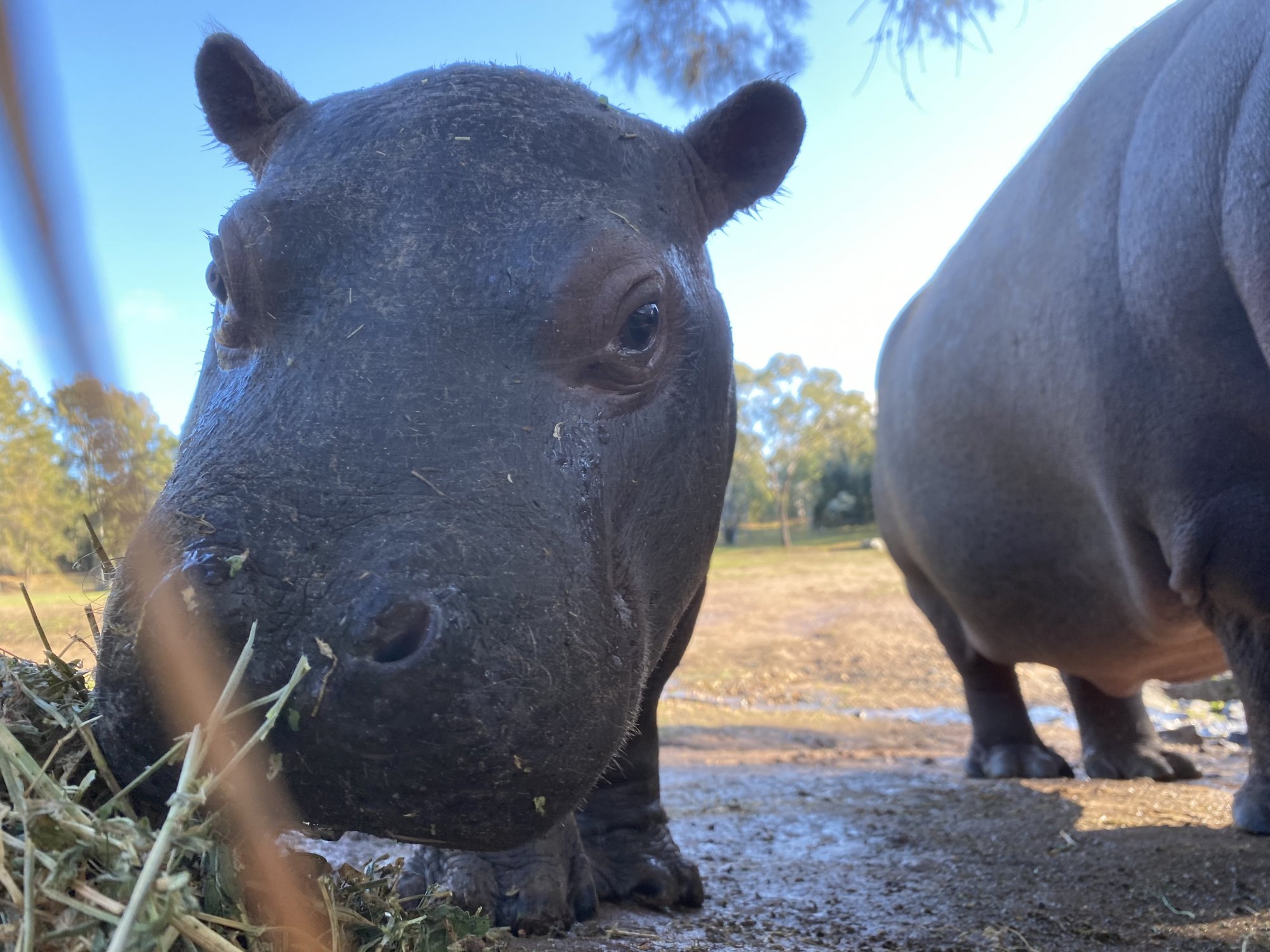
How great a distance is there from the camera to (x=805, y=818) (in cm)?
494

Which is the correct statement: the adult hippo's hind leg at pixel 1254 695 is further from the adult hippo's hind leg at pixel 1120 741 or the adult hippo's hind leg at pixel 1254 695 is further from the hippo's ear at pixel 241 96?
the hippo's ear at pixel 241 96

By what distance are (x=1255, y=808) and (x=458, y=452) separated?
3.41 m

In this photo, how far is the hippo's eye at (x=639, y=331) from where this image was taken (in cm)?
264

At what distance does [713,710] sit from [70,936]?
982 cm

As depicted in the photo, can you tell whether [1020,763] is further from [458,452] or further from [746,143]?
[458,452]

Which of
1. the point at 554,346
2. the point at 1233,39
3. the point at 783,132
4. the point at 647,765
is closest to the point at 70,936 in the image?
the point at 554,346

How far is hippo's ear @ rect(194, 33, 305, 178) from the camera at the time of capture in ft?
10.1

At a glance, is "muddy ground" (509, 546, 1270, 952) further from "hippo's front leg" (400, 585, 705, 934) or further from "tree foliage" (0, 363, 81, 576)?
"tree foliage" (0, 363, 81, 576)

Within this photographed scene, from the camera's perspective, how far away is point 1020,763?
638cm

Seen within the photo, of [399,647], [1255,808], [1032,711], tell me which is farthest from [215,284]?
[1032,711]

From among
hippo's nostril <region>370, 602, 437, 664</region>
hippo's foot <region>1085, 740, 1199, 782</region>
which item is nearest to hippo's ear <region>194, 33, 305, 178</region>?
hippo's nostril <region>370, 602, 437, 664</region>

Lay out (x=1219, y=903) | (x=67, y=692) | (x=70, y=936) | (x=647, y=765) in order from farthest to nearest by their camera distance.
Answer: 1. (x=647, y=765)
2. (x=1219, y=903)
3. (x=67, y=692)
4. (x=70, y=936)

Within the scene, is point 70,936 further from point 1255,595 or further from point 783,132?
point 1255,595

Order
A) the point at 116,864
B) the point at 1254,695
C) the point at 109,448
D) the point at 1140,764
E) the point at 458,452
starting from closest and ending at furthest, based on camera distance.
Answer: the point at 116,864, the point at 109,448, the point at 458,452, the point at 1254,695, the point at 1140,764
